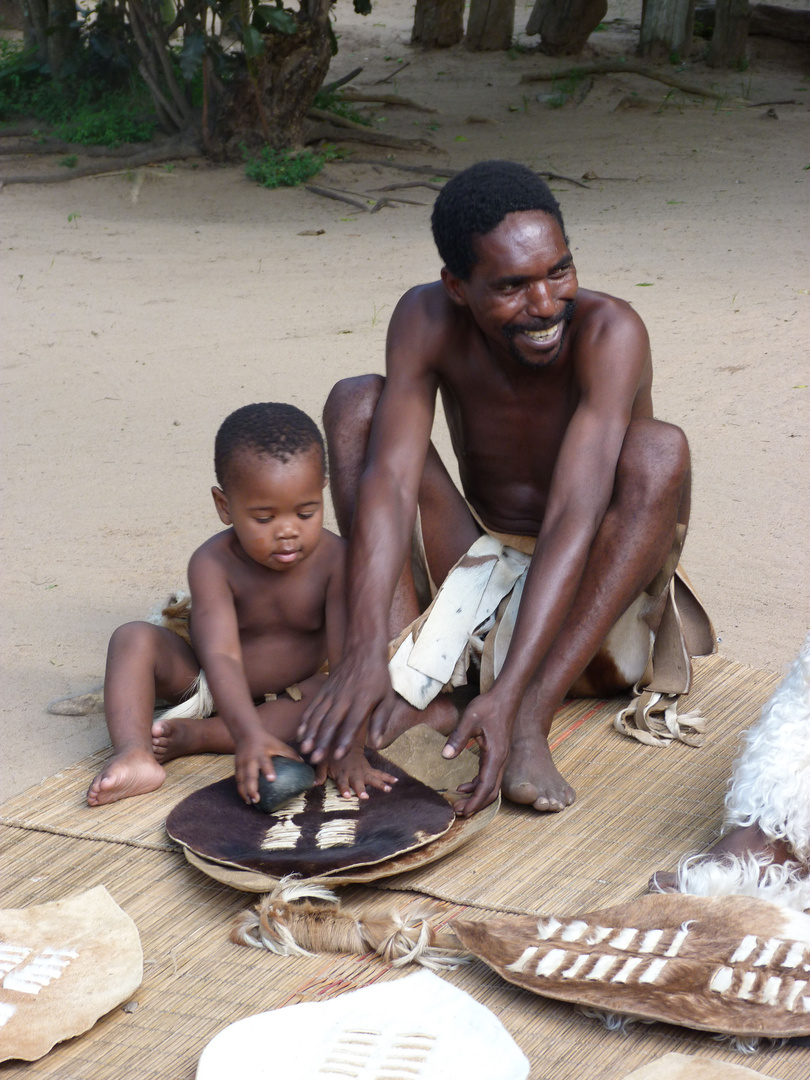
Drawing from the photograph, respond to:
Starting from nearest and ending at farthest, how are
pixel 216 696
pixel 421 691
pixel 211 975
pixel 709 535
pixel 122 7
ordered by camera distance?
pixel 211 975 → pixel 216 696 → pixel 421 691 → pixel 709 535 → pixel 122 7

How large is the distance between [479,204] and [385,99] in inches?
297

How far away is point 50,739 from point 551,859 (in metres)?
1.10

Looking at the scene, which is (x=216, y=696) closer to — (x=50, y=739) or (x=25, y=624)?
(x=50, y=739)

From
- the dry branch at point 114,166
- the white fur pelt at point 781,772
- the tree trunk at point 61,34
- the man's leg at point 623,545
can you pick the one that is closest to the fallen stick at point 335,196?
the dry branch at point 114,166

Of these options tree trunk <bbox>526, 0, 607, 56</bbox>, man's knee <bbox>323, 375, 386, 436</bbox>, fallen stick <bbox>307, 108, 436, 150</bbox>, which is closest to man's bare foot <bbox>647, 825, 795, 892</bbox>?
man's knee <bbox>323, 375, 386, 436</bbox>

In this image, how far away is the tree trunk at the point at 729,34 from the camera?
33.0 feet

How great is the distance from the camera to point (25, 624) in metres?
3.00

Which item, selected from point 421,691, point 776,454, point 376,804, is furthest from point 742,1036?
point 776,454

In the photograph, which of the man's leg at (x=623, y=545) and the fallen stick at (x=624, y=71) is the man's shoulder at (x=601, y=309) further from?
the fallen stick at (x=624, y=71)

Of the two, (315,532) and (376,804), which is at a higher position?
(315,532)

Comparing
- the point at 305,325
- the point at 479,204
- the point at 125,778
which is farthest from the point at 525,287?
the point at 305,325

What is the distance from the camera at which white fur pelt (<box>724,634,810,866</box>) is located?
1.79 metres

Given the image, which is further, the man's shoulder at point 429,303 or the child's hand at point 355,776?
the man's shoulder at point 429,303

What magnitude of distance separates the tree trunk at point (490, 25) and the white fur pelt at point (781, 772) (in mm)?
10579
